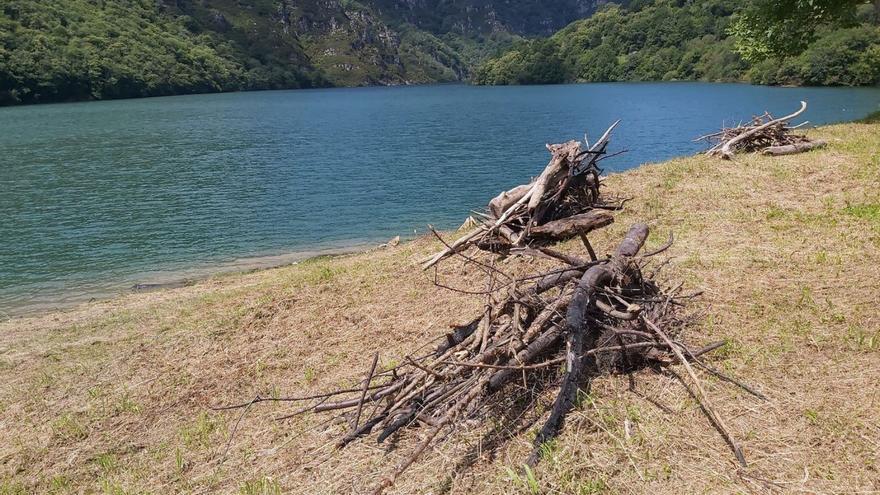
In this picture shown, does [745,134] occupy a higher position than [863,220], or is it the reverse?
[745,134]

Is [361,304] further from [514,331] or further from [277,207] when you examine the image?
[277,207]

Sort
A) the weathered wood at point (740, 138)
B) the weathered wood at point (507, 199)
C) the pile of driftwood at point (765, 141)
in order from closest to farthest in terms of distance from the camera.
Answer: the weathered wood at point (507, 199), the pile of driftwood at point (765, 141), the weathered wood at point (740, 138)

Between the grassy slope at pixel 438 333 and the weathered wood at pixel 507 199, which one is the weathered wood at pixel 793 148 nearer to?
the grassy slope at pixel 438 333

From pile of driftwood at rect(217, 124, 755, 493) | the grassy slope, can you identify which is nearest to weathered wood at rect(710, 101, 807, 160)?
the grassy slope

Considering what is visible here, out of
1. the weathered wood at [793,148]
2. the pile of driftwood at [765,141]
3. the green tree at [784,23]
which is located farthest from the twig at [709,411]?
the green tree at [784,23]

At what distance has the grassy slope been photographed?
6.02 meters

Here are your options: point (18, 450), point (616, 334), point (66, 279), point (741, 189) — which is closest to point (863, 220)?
point (741, 189)

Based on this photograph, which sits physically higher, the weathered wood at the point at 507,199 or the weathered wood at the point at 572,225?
the weathered wood at the point at 507,199

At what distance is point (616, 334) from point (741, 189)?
1094cm

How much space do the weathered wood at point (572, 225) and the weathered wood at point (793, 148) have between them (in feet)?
30.9

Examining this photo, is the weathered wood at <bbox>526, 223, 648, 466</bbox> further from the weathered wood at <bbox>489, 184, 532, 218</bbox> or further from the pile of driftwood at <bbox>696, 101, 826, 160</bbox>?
the pile of driftwood at <bbox>696, 101, 826, 160</bbox>

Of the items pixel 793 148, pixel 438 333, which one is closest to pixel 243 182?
pixel 793 148

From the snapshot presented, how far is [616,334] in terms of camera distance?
7074 mm

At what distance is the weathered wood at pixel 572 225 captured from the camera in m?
13.4
